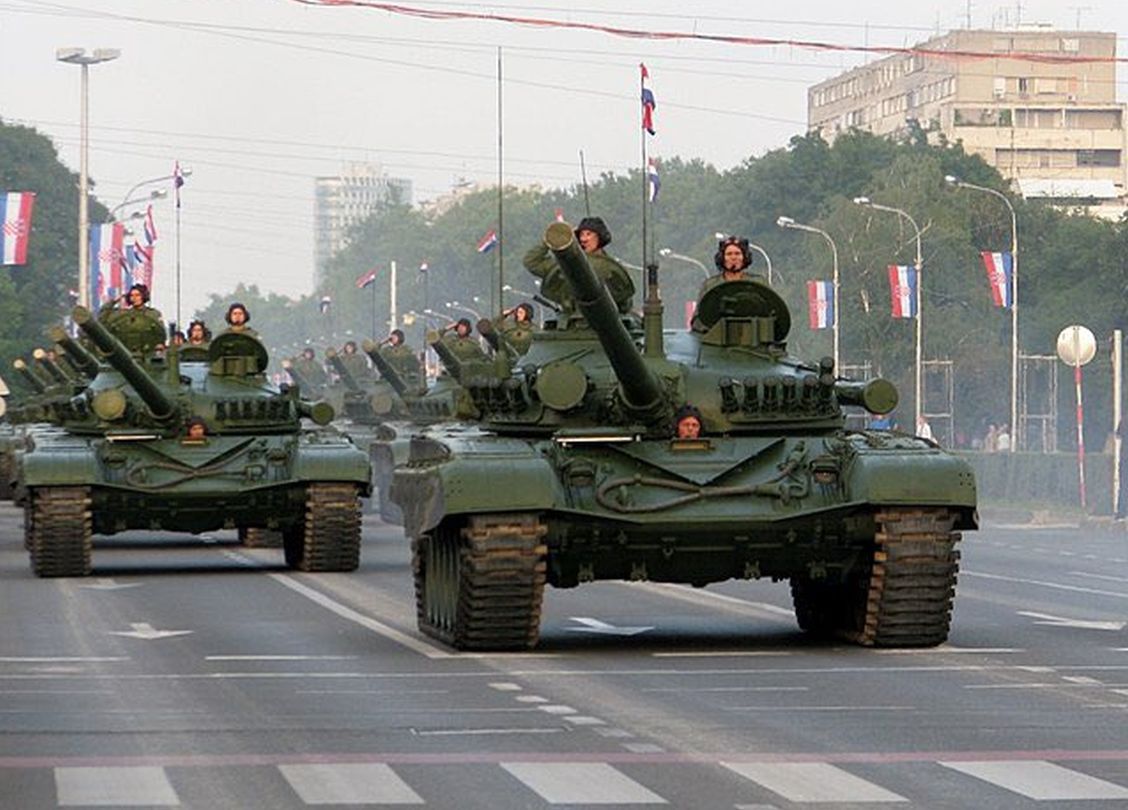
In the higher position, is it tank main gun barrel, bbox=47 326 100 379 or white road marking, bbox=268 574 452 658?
tank main gun barrel, bbox=47 326 100 379

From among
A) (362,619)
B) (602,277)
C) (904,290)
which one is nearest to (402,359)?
(904,290)

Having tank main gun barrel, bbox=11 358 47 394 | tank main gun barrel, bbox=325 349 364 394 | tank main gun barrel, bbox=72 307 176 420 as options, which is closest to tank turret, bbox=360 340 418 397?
tank main gun barrel, bbox=325 349 364 394

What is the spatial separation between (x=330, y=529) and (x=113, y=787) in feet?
65.9

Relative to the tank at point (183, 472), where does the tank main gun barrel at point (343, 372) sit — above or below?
above

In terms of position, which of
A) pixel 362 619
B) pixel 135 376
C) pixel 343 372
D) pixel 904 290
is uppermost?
pixel 904 290

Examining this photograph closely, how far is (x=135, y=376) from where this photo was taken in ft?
109

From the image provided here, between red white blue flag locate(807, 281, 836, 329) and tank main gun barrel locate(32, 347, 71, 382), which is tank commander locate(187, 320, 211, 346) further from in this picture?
red white blue flag locate(807, 281, 836, 329)

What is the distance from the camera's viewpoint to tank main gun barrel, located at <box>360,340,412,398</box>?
157ft

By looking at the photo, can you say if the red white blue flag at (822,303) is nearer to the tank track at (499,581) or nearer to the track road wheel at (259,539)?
the track road wheel at (259,539)

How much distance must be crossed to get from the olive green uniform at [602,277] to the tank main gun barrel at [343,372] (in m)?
32.1

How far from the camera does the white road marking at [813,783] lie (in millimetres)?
12602

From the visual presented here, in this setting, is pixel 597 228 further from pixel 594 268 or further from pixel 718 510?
pixel 718 510

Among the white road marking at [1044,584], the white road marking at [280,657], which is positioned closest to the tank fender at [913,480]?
the white road marking at [280,657]

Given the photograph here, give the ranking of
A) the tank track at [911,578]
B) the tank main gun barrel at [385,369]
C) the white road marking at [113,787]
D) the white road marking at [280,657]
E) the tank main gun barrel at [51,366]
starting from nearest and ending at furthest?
the white road marking at [113,787]
the white road marking at [280,657]
the tank track at [911,578]
the tank main gun barrel at [51,366]
the tank main gun barrel at [385,369]
